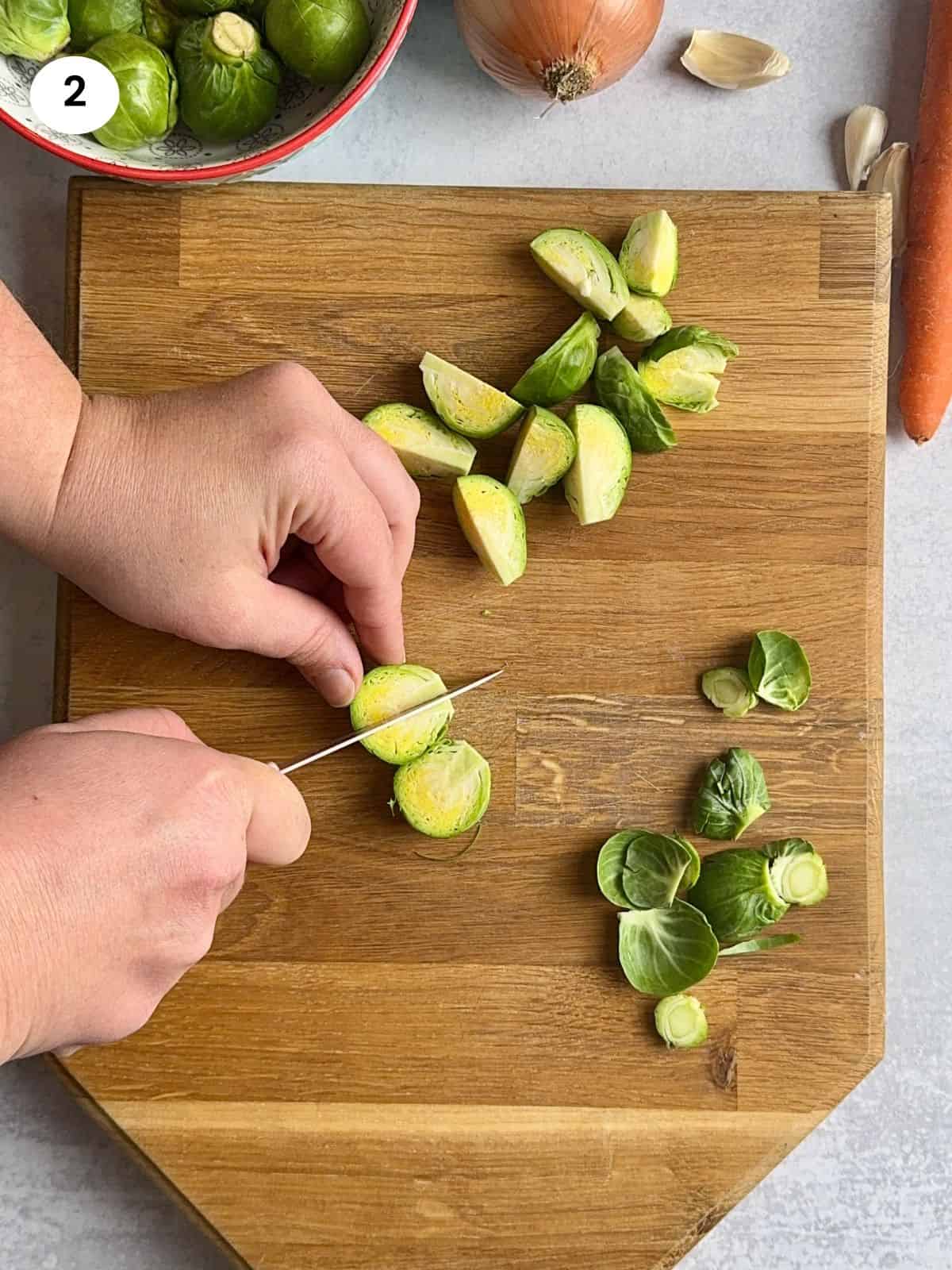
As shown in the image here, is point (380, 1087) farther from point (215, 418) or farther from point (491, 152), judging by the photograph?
point (491, 152)

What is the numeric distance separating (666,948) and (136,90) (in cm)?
127

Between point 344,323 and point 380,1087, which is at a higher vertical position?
point 344,323

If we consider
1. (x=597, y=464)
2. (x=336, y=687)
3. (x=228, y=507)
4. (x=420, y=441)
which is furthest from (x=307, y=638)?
(x=597, y=464)

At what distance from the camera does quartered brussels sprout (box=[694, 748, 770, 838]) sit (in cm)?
160

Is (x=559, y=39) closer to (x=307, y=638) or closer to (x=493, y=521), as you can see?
(x=493, y=521)

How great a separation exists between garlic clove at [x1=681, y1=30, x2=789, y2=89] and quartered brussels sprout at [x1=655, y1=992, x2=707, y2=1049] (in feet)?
4.27

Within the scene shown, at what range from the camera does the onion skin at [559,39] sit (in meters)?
1.60

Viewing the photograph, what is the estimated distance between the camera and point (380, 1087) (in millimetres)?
1601

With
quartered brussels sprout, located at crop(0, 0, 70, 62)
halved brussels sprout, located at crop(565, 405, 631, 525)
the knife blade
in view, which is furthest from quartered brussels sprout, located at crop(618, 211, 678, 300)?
quartered brussels sprout, located at crop(0, 0, 70, 62)

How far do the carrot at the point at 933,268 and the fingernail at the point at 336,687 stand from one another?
0.89m

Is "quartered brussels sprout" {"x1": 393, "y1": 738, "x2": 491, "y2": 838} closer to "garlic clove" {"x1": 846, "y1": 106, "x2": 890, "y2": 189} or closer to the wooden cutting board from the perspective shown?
the wooden cutting board

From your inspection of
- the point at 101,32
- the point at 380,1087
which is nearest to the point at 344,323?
the point at 101,32

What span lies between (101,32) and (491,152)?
57 cm

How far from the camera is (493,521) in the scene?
1599 mm
